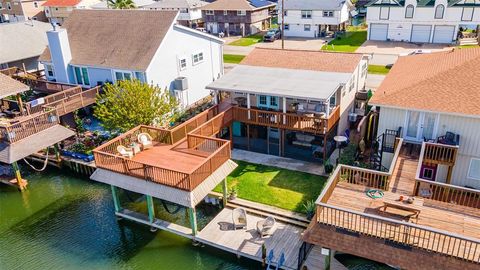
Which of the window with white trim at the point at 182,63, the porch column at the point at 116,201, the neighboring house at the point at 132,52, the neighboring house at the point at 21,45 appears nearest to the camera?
the porch column at the point at 116,201

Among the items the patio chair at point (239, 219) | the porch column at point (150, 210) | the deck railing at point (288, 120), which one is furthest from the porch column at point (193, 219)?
the deck railing at point (288, 120)

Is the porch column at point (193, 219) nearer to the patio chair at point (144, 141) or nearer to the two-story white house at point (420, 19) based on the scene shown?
the patio chair at point (144, 141)

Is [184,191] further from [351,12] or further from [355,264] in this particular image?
[351,12]

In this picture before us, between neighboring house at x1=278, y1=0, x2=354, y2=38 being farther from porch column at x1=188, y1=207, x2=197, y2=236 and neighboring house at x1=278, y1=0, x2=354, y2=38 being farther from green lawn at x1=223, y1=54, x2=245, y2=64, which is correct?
porch column at x1=188, y1=207, x2=197, y2=236

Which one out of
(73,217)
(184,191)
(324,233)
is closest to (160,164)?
(184,191)

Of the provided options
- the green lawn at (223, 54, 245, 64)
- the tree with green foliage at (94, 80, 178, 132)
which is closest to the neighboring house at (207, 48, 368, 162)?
the tree with green foliage at (94, 80, 178, 132)

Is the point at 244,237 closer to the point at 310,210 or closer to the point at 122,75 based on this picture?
the point at 310,210
